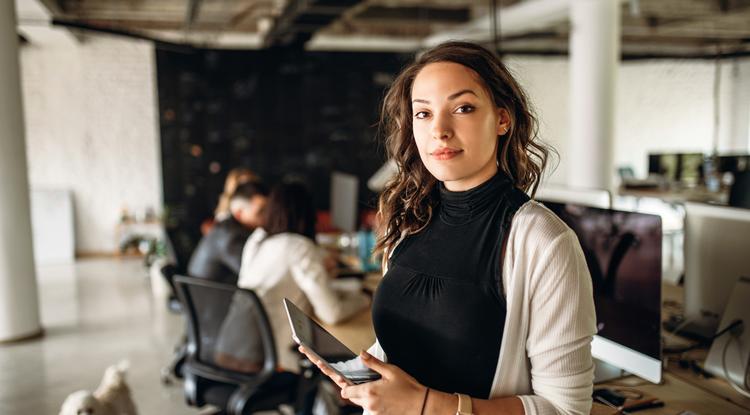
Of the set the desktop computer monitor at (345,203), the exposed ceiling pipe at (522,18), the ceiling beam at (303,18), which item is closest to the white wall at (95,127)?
the ceiling beam at (303,18)

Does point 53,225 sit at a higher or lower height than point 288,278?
lower

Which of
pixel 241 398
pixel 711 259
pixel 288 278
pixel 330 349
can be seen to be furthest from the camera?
pixel 288 278

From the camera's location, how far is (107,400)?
2.96 meters

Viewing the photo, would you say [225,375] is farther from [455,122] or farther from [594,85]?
[594,85]

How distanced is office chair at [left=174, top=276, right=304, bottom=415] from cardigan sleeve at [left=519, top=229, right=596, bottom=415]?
1.59 metres

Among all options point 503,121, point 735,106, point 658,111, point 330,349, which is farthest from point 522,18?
point 735,106

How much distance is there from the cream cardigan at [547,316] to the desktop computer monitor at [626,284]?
651mm

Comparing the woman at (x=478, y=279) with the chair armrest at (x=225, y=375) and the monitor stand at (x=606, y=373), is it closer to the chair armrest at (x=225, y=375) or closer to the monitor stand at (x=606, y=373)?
the monitor stand at (x=606, y=373)

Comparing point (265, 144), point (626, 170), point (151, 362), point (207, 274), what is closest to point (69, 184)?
point (265, 144)

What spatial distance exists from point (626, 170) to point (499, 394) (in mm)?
9692

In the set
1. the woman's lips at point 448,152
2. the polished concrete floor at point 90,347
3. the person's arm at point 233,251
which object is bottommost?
the polished concrete floor at point 90,347

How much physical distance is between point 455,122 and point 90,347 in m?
4.72

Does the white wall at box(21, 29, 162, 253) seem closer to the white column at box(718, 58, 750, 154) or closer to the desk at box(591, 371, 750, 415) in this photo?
the desk at box(591, 371, 750, 415)

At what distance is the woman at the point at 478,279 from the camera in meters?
1.09
